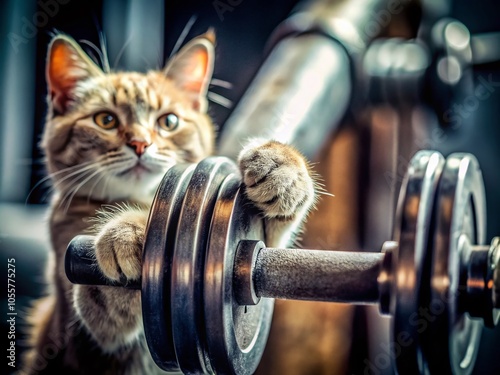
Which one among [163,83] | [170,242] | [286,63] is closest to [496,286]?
[170,242]

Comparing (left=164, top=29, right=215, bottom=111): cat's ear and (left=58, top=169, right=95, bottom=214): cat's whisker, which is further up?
(left=164, top=29, right=215, bottom=111): cat's ear

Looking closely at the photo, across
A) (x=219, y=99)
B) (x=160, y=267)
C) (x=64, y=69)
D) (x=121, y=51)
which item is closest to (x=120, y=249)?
Answer: (x=160, y=267)

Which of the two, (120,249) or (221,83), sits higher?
(221,83)

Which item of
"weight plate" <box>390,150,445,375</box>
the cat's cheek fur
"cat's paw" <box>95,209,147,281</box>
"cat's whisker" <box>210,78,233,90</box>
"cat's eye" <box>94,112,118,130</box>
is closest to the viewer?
"weight plate" <box>390,150,445,375</box>

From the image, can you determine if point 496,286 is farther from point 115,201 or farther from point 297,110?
point 115,201

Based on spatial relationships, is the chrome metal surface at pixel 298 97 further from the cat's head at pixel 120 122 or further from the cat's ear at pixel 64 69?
the cat's ear at pixel 64 69

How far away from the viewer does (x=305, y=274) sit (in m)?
0.34

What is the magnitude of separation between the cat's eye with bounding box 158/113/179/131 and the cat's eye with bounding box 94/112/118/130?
52 millimetres

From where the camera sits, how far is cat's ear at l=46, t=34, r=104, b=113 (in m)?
0.64

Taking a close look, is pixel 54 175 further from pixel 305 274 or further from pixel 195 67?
pixel 305 274

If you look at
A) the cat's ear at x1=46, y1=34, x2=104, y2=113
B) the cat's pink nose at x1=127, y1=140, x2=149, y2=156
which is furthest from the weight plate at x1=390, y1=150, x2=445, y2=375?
the cat's ear at x1=46, y1=34, x2=104, y2=113

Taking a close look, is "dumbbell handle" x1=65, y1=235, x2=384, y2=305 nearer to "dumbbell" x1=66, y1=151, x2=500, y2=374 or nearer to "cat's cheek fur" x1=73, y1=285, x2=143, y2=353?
"dumbbell" x1=66, y1=151, x2=500, y2=374

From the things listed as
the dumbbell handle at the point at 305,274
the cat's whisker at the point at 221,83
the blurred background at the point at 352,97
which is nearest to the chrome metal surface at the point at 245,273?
the dumbbell handle at the point at 305,274

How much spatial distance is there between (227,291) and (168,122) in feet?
1.27
